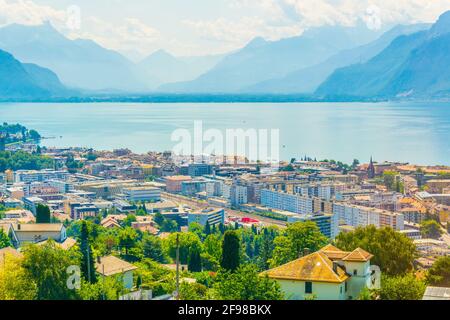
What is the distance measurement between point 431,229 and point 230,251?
594 cm

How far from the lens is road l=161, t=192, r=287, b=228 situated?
36.9ft

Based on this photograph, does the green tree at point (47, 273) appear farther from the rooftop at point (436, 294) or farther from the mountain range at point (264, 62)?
the mountain range at point (264, 62)

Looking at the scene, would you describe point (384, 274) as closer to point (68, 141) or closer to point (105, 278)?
point (105, 278)

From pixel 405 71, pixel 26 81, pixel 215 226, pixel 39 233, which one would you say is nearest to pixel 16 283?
pixel 39 233

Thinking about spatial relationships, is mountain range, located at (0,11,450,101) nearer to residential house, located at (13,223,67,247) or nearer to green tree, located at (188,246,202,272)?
residential house, located at (13,223,67,247)

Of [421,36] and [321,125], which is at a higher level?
[421,36]

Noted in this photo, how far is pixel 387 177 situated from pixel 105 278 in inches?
445

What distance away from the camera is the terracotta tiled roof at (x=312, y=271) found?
3281 millimetres

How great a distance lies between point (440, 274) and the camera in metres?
4.12

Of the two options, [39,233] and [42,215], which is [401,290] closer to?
[39,233]

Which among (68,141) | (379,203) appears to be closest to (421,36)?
(68,141)

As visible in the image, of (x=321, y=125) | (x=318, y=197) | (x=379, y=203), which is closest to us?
(x=379, y=203)

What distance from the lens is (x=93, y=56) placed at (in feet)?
94.1

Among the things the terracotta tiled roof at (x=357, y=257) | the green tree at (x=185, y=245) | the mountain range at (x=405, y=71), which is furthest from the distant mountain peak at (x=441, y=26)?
the terracotta tiled roof at (x=357, y=257)
